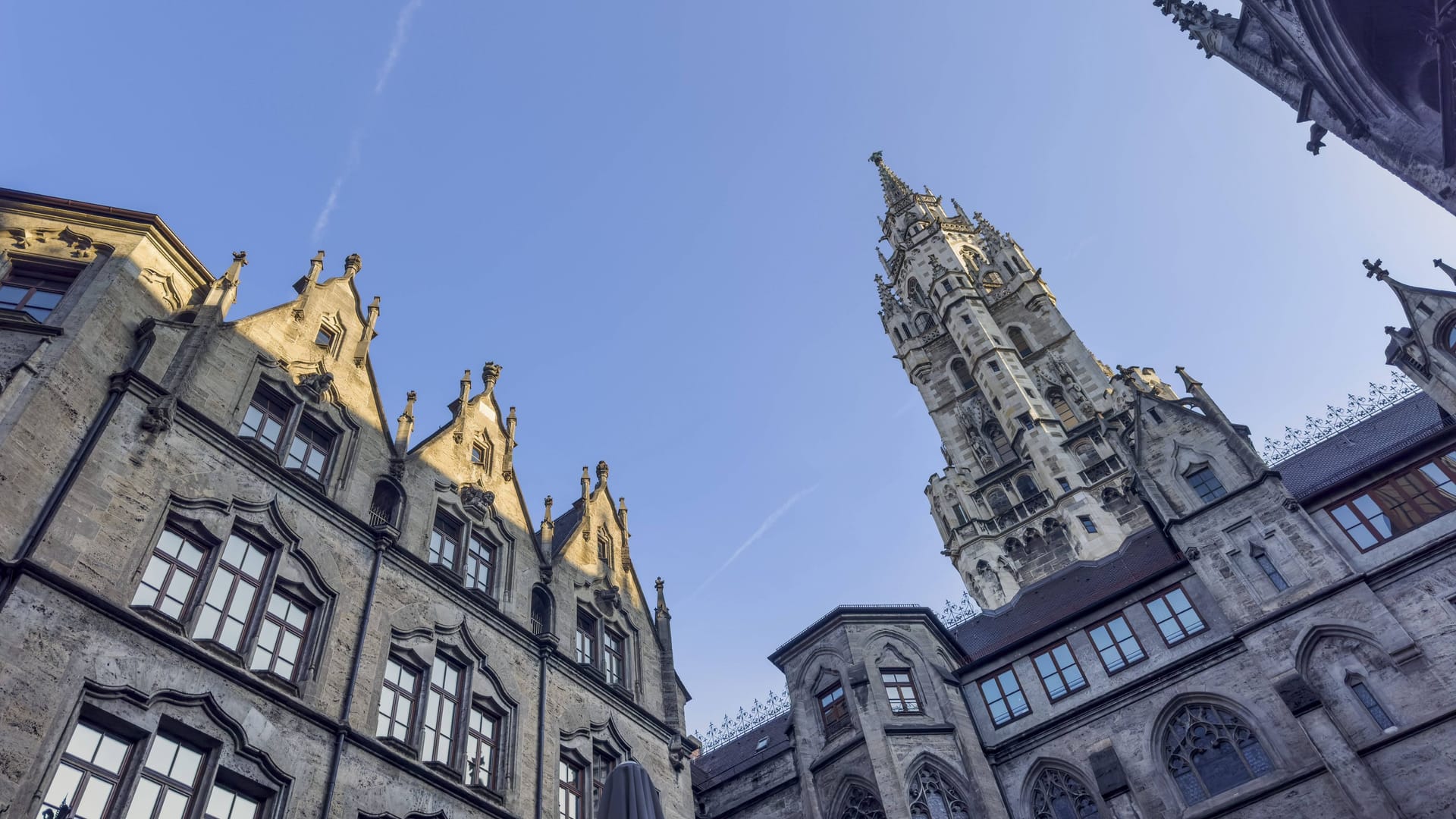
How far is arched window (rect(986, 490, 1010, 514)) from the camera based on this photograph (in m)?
47.7

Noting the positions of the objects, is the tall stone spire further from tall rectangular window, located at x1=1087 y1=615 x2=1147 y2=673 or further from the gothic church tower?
tall rectangular window, located at x1=1087 y1=615 x2=1147 y2=673

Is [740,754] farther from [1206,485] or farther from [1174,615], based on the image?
[1206,485]

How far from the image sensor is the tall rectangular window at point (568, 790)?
19703 mm

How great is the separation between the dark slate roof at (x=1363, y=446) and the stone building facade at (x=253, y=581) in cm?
2072

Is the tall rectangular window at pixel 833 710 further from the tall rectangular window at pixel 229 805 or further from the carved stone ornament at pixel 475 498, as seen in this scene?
the tall rectangular window at pixel 229 805

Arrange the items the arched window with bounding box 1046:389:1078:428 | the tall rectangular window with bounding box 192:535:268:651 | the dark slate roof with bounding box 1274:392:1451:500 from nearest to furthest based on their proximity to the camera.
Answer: the tall rectangular window with bounding box 192:535:268:651 → the dark slate roof with bounding box 1274:392:1451:500 → the arched window with bounding box 1046:389:1078:428

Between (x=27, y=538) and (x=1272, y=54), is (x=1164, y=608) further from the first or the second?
(x=27, y=538)

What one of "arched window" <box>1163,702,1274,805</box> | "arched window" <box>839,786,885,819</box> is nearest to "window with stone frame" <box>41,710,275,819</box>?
"arched window" <box>839,786,885,819</box>

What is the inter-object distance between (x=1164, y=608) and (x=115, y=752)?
2505 centimetres

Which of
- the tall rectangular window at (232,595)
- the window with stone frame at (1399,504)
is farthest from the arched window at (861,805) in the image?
the tall rectangular window at (232,595)

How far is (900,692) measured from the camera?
26.6 metres

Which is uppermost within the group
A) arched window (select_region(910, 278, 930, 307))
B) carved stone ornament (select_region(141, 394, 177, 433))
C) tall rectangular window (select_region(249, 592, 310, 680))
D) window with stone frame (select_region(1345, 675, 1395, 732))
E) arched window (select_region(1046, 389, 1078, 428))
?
arched window (select_region(910, 278, 930, 307))

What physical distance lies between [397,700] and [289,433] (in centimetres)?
597

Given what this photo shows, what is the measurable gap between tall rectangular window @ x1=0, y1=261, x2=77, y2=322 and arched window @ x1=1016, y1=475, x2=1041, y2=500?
4154 cm
